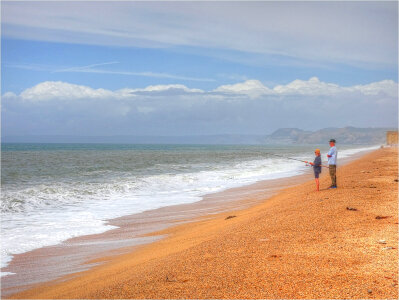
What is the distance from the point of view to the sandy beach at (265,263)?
16.8 feet

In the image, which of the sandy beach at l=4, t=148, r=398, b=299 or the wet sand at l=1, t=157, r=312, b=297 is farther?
the wet sand at l=1, t=157, r=312, b=297

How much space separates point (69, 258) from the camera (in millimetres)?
7934

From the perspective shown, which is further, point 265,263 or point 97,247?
point 97,247

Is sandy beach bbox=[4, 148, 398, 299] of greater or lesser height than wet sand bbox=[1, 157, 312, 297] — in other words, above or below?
above

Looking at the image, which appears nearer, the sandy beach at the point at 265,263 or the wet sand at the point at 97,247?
the sandy beach at the point at 265,263

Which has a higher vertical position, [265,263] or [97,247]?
[265,263]

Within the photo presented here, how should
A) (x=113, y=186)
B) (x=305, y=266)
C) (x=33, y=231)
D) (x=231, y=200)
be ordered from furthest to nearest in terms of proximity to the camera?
(x=113, y=186), (x=231, y=200), (x=33, y=231), (x=305, y=266)

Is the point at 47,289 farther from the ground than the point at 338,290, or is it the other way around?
the point at 338,290

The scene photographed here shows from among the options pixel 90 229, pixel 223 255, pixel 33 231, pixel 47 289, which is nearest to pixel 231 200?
pixel 90 229

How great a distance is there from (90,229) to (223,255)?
16.7 ft

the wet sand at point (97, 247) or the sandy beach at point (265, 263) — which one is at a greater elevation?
the sandy beach at point (265, 263)

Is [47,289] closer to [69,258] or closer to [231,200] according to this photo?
[69,258]

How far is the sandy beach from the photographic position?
16.8ft

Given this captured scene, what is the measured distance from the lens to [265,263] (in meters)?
5.98
